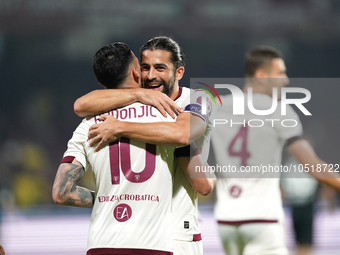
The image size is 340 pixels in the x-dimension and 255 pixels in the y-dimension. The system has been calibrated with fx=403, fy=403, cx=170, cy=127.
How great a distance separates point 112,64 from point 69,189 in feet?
2.48

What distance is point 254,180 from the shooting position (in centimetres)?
304

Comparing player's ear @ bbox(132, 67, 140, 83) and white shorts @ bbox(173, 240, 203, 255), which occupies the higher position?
player's ear @ bbox(132, 67, 140, 83)

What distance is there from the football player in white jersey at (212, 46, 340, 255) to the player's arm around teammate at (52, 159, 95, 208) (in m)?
1.19

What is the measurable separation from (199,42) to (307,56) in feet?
15.8

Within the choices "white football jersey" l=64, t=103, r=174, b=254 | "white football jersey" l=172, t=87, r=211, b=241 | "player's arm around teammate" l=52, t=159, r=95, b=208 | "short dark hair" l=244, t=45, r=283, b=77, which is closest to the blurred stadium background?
"short dark hair" l=244, t=45, r=283, b=77

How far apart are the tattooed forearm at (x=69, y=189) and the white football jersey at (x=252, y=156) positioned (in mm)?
1162

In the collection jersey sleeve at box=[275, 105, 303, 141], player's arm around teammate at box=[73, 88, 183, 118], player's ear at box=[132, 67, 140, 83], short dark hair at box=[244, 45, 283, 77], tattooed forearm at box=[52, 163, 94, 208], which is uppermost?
short dark hair at box=[244, 45, 283, 77]

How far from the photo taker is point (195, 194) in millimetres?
2691

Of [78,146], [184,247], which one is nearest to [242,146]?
[184,247]

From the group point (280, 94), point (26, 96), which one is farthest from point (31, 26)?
point (280, 94)

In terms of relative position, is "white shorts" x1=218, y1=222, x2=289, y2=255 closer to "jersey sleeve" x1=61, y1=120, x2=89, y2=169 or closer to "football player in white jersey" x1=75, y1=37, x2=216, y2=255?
"football player in white jersey" x1=75, y1=37, x2=216, y2=255

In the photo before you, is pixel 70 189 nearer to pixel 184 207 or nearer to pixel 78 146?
pixel 78 146

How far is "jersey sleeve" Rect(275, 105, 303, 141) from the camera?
2939 millimetres

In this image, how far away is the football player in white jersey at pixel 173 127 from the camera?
2.17m
